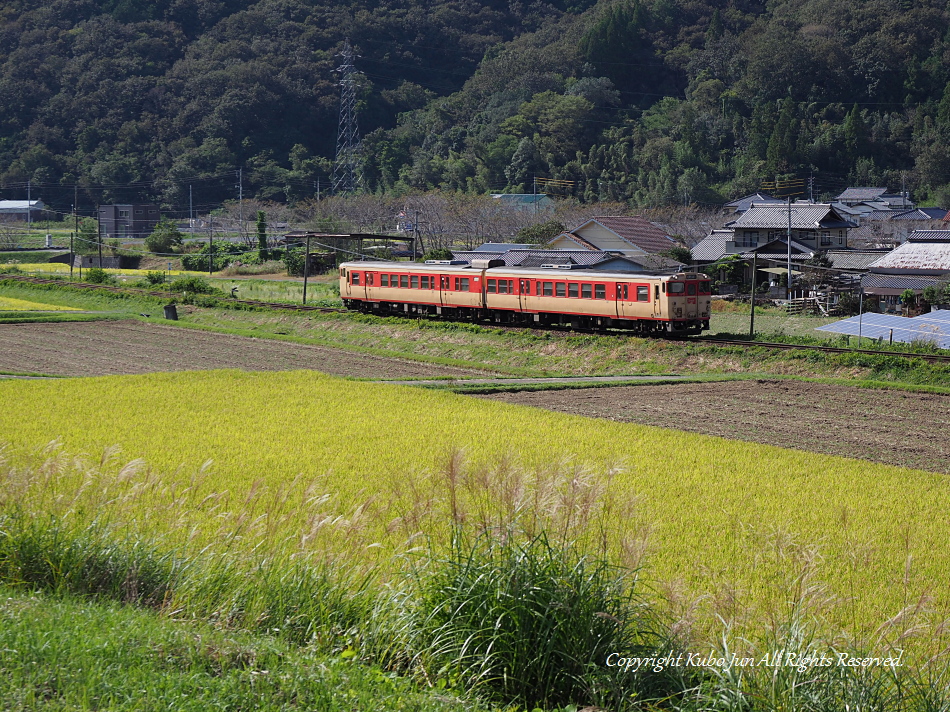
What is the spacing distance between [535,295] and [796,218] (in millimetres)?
26761

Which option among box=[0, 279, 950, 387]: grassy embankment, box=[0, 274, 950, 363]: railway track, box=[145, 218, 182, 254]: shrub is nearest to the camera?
box=[0, 274, 950, 363]: railway track

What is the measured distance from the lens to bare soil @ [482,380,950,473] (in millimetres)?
18297

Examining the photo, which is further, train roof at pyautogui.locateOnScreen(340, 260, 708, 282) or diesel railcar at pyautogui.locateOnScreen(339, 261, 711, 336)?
train roof at pyautogui.locateOnScreen(340, 260, 708, 282)

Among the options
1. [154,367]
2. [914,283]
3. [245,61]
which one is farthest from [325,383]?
[245,61]

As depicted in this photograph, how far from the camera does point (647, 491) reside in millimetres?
13273

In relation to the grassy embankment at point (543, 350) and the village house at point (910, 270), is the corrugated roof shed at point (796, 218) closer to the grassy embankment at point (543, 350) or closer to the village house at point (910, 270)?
the village house at point (910, 270)

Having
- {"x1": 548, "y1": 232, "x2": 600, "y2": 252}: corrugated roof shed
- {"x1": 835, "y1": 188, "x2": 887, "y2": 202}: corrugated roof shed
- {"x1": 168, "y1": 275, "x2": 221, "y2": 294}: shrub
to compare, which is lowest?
{"x1": 168, "y1": 275, "x2": 221, "y2": 294}: shrub

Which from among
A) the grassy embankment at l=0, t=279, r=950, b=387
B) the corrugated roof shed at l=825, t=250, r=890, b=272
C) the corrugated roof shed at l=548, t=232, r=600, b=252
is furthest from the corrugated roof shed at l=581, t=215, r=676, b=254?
the grassy embankment at l=0, t=279, r=950, b=387

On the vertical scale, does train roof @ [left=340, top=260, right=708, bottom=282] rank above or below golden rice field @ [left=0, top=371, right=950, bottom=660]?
above

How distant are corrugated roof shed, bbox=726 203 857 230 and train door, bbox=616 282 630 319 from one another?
25.9 m

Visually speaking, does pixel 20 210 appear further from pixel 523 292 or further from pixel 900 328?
pixel 900 328

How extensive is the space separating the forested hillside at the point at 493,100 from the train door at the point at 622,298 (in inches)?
2117

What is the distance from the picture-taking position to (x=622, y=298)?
32125 mm

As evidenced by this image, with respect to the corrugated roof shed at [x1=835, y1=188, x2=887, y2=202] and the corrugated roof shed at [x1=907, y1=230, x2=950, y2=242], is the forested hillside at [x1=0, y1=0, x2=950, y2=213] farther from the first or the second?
the corrugated roof shed at [x1=907, y1=230, x2=950, y2=242]
